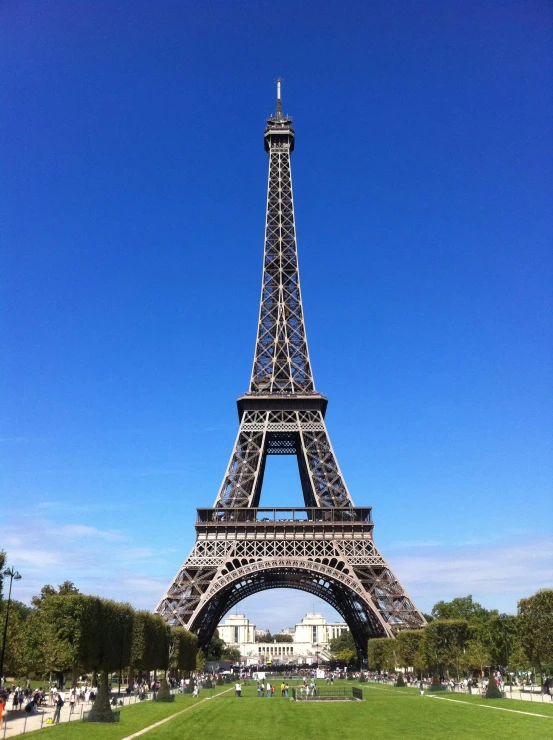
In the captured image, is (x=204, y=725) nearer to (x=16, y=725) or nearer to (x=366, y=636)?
(x=16, y=725)

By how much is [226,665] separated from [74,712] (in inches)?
2917

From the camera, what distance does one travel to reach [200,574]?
64812mm

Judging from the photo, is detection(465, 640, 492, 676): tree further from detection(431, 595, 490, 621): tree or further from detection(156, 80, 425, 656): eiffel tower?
detection(431, 595, 490, 621): tree

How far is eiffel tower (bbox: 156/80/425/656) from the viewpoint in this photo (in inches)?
2469

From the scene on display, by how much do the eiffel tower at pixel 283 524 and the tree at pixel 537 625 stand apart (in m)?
10.1

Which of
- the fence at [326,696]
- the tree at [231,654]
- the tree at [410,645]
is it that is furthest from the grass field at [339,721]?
the tree at [231,654]

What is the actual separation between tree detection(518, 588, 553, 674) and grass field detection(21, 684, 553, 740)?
9.25 m

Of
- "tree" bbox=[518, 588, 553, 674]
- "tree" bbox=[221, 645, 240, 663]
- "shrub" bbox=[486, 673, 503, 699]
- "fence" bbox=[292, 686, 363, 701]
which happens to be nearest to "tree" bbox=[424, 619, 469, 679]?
"tree" bbox=[518, 588, 553, 674]

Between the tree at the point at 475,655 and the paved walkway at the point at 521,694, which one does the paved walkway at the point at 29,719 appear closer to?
the paved walkway at the point at 521,694

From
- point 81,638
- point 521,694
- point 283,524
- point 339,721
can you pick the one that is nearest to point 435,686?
point 521,694

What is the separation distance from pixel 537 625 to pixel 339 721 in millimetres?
27056

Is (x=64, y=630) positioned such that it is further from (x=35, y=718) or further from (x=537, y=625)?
(x=537, y=625)

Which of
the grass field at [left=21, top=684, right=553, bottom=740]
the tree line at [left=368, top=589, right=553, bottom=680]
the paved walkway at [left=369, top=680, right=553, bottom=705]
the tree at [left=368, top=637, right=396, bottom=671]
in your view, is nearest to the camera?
the grass field at [left=21, top=684, right=553, bottom=740]

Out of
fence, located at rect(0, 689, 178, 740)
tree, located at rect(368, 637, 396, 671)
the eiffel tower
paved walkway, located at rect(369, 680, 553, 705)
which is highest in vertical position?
the eiffel tower
